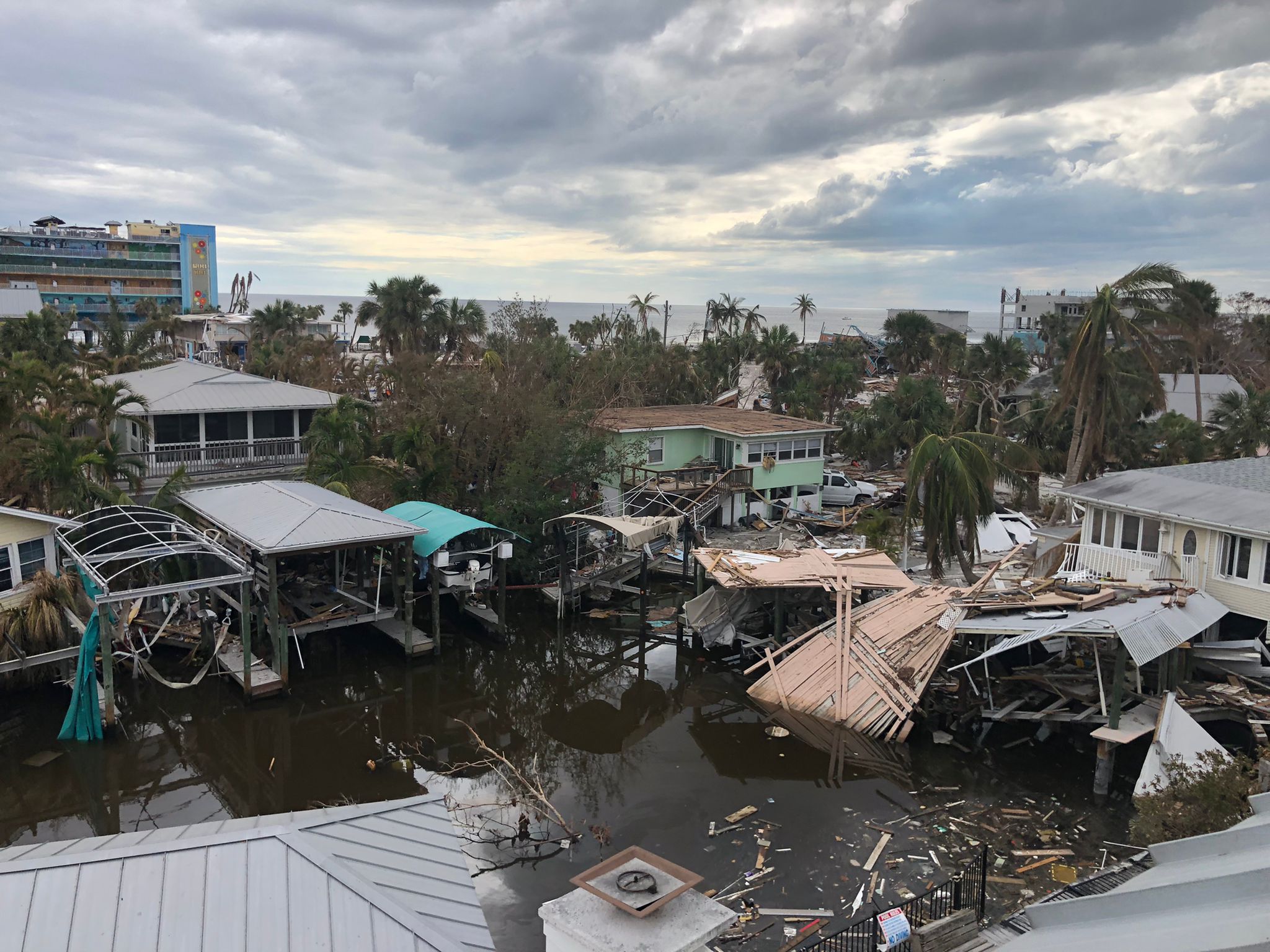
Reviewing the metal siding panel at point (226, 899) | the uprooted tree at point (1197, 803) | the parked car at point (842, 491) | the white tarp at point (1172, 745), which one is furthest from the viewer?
the parked car at point (842, 491)

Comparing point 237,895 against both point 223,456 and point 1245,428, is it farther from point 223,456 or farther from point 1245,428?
point 1245,428

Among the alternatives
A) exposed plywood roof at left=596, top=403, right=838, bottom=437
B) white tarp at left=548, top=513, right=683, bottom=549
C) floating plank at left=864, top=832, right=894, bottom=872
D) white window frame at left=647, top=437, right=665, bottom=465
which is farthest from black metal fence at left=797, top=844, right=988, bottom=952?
white window frame at left=647, top=437, right=665, bottom=465

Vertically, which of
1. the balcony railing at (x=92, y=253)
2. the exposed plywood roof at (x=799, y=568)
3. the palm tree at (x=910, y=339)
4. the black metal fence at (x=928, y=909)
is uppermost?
the balcony railing at (x=92, y=253)

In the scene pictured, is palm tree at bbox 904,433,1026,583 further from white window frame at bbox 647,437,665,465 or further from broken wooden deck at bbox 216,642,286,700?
broken wooden deck at bbox 216,642,286,700

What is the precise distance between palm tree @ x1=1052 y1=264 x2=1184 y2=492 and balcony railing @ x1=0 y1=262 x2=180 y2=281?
115817 mm

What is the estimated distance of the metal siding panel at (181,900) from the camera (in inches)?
229

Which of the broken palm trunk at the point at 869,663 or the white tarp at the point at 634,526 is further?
the white tarp at the point at 634,526

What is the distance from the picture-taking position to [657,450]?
125 feet

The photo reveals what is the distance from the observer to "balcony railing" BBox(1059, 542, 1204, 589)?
21.9m

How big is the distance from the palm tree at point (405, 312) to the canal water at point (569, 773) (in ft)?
121

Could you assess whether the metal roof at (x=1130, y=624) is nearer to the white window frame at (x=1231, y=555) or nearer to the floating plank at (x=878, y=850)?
the white window frame at (x=1231, y=555)

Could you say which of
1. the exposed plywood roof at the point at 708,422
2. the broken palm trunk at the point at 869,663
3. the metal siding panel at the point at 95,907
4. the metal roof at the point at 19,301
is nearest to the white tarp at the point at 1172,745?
the broken palm trunk at the point at 869,663

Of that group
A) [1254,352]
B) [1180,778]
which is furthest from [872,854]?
[1254,352]

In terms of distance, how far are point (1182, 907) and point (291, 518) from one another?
20.8m
